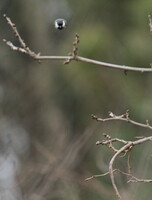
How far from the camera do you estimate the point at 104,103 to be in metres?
6.94

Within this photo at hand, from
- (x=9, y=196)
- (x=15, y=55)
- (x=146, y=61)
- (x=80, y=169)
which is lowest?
(x=9, y=196)

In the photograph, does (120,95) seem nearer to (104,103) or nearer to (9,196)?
(104,103)

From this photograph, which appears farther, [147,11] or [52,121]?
[52,121]

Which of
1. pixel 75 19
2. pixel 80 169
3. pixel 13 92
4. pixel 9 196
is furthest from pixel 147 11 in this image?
pixel 9 196

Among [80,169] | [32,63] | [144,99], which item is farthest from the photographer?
[32,63]

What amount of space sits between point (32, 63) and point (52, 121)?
681 mm

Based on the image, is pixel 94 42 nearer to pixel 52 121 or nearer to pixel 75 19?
pixel 75 19

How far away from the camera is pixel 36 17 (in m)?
8.20

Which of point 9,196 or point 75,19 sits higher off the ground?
point 75,19

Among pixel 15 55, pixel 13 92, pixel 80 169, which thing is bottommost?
pixel 80 169

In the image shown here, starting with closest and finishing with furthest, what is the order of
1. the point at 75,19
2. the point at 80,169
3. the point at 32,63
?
1. the point at 80,169
2. the point at 75,19
3. the point at 32,63

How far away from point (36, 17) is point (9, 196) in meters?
4.94

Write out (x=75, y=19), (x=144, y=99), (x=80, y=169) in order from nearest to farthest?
(x=80, y=169) < (x=144, y=99) < (x=75, y=19)

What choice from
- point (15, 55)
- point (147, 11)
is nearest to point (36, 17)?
point (15, 55)
